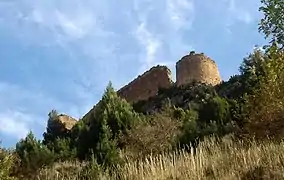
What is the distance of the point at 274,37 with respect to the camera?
35.6 ft

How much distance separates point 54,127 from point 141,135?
2713cm

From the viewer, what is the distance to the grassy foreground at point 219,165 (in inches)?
371

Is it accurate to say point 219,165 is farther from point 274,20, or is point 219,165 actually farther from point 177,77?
point 177,77

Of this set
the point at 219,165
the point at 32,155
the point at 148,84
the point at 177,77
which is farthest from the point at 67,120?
the point at 219,165

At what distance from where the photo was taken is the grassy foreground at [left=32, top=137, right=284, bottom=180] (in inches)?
371

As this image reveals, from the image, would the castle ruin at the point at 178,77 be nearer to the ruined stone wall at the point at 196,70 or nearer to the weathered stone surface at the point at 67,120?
the ruined stone wall at the point at 196,70

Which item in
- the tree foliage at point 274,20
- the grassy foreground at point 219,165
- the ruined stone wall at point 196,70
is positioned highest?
the ruined stone wall at point 196,70

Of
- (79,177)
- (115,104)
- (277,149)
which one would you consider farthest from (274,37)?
(115,104)

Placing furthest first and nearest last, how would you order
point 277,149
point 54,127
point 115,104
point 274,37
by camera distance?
point 54,127 → point 115,104 → point 274,37 → point 277,149

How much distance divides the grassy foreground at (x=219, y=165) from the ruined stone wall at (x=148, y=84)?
44789 mm

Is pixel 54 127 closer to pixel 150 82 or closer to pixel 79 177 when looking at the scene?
pixel 150 82

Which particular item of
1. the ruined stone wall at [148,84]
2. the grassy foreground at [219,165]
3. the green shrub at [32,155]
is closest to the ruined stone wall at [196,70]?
the ruined stone wall at [148,84]

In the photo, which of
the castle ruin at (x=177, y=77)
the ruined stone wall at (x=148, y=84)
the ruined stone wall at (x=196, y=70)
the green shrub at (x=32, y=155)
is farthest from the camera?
the ruined stone wall at (x=148, y=84)

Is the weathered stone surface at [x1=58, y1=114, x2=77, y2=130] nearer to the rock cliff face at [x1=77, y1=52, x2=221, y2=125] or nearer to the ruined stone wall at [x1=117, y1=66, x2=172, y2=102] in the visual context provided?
the rock cliff face at [x1=77, y1=52, x2=221, y2=125]
